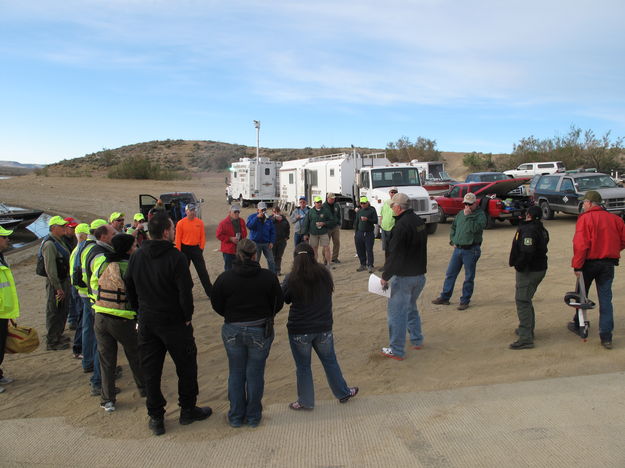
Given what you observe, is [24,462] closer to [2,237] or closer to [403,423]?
[2,237]

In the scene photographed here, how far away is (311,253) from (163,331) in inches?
56.4

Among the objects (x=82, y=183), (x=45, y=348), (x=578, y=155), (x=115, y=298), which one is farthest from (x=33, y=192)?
(x=578, y=155)

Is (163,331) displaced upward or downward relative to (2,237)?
downward

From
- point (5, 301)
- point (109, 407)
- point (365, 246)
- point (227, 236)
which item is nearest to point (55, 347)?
point (5, 301)

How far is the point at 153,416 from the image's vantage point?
426cm

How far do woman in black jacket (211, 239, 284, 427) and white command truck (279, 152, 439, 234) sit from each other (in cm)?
1182

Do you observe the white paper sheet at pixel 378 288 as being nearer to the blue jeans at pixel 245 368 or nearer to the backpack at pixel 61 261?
the blue jeans at pixel 245 368

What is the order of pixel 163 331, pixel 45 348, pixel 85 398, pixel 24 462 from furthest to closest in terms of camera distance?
1. pixel 45 348
2. pixel 85 398
3. pixel 163 331
4. pixel 24 462

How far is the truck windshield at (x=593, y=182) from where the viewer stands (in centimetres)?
1734

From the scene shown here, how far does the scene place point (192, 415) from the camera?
14.5 ft

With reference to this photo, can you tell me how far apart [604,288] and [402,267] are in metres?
2.44

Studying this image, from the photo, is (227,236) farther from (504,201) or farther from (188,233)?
(504,201)

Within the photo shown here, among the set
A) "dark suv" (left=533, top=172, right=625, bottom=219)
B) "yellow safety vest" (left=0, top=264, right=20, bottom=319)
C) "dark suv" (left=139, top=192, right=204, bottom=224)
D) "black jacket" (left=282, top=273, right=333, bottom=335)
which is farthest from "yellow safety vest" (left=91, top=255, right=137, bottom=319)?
"dark suv" (left=533, top=172, right=625, bottom=219)

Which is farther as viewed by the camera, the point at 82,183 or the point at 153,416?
the point at 82,183
